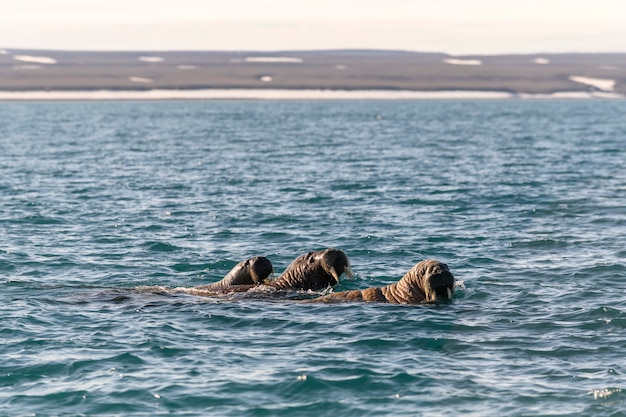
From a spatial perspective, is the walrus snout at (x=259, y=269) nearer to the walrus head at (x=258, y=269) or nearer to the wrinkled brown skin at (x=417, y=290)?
the walrus head at (x=258, y=269)

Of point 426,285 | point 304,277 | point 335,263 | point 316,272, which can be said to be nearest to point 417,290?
point 426,285

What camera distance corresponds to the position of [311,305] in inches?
749

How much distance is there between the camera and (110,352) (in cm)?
1603

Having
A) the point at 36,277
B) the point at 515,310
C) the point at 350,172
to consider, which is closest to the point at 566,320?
the point at 515,310

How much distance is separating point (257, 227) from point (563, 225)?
9.74m

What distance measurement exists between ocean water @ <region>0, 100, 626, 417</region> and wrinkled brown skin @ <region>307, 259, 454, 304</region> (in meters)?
0.45

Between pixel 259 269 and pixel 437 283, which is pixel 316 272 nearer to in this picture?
pixel 259 269

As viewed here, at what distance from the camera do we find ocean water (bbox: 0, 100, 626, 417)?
1412 cm

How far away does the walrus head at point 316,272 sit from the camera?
20.4 metres

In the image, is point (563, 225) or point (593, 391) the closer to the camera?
point (593, 391)

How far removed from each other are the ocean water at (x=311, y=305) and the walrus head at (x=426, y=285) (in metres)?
0.47

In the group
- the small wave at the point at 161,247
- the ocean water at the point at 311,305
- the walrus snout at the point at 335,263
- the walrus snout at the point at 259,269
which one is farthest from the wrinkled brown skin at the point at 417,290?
the small wave at the point at 161,247

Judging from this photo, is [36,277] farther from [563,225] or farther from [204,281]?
[563,225]

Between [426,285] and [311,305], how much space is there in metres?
2.33
